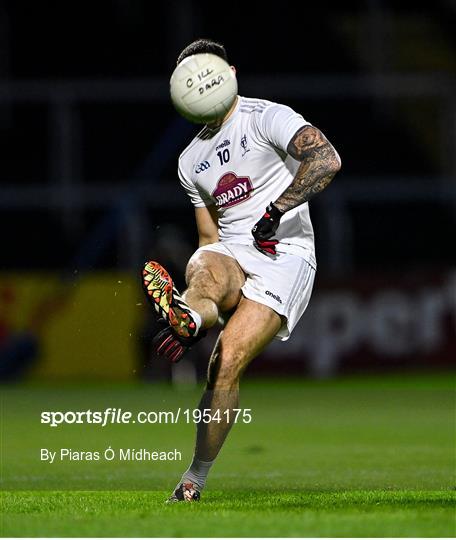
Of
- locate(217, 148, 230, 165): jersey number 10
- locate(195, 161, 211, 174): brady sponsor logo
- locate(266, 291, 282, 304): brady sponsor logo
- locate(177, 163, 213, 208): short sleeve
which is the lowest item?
locate(266, 291, 282, 304): brady sponsor logo

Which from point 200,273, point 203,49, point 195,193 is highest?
point 203,49

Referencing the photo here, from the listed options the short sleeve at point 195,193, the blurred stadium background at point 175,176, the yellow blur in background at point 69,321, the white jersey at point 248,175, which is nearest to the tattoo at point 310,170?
the white jersey at point 248,175

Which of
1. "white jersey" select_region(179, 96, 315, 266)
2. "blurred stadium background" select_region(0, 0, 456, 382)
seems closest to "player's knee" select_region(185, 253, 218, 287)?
"white jersey" select_region(179, 96, 315, 266)

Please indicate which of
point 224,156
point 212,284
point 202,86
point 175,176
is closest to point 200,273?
point 212,284

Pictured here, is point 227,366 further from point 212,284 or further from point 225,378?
point 212,284

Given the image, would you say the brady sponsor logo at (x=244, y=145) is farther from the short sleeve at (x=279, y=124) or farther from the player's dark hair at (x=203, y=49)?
the player's dark hair at (x=203, y=49)

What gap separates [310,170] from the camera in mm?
8156

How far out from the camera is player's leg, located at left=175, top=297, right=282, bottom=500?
8094 millimetres

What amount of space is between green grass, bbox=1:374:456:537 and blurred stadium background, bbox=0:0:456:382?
1.00 metres

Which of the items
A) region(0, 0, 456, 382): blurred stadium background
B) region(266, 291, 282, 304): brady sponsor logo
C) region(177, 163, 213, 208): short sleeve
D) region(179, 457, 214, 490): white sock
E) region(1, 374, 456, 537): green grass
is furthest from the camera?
region(0, 0, 456, 382): blurred stadium background

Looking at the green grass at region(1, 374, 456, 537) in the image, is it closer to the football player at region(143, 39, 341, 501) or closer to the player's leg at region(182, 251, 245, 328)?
the football player at region(143, 39, 341, 501)

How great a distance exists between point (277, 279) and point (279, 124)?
2.87ft

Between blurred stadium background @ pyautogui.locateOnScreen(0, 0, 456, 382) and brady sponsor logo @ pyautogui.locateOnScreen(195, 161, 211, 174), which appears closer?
brady sponsor logo @ pyautogui.locateOnScreen(195, 161, 211, 174)

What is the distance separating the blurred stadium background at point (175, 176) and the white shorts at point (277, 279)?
6231 millimetres
